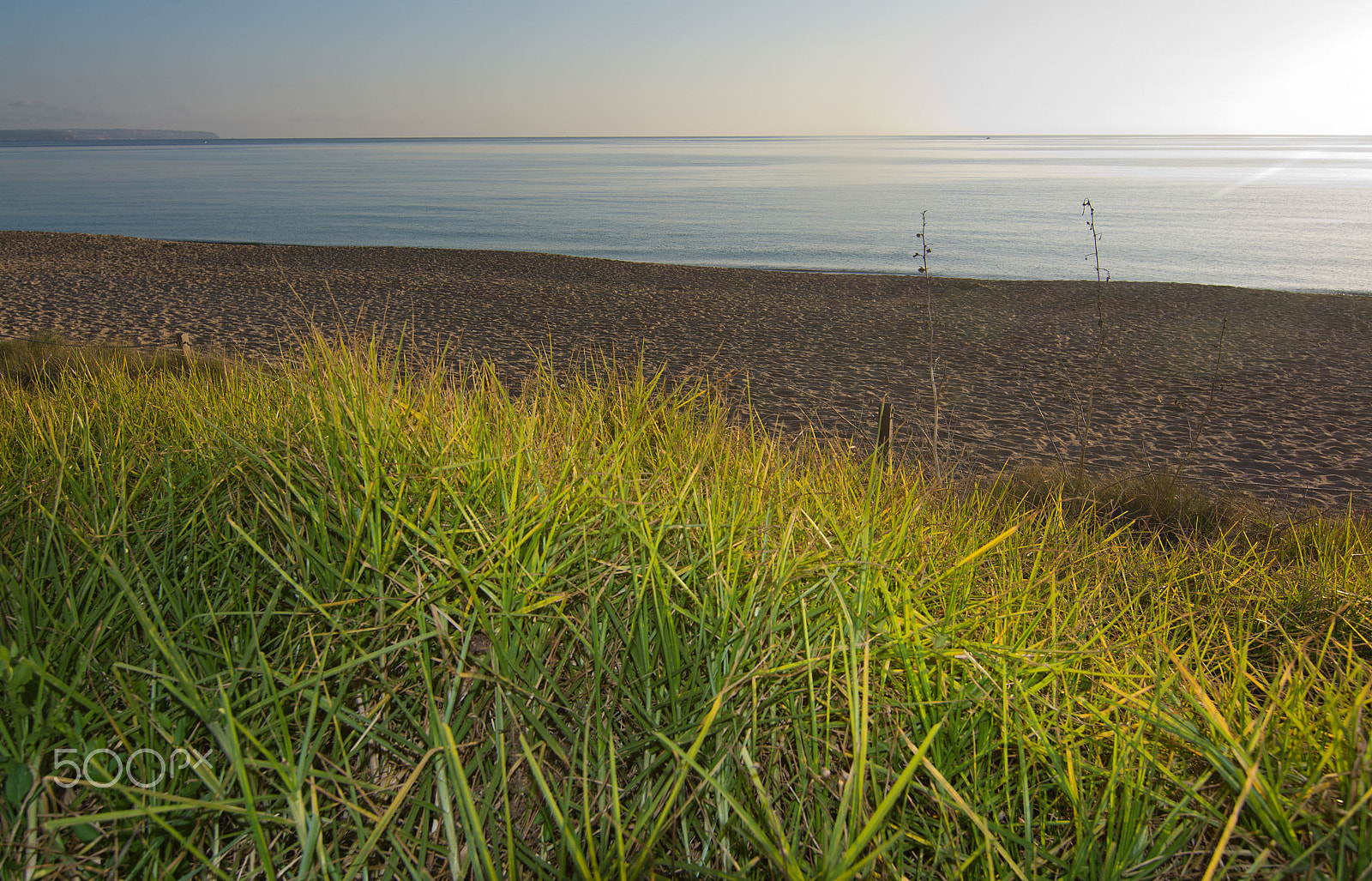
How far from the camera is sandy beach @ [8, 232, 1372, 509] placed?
7.24 m

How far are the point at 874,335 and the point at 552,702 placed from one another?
1125 cm

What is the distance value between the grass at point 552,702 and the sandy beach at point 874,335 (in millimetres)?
2174

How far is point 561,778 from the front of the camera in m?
1.38

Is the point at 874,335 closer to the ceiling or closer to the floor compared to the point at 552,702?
closer to the ceiling

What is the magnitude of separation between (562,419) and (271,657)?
161cm

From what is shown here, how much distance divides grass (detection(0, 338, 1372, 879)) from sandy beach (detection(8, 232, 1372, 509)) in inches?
85.6

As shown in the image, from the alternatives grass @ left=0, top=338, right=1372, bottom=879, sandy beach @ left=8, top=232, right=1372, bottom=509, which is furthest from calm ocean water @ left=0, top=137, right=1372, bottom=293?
grass @ left=0, top=338, right=1372, bottom=879

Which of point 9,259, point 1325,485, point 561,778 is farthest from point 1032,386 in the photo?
point 9,259

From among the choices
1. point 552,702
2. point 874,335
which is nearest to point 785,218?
point 874,335

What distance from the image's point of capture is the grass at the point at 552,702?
49.5 inches

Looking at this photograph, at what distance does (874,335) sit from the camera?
39.4 feet

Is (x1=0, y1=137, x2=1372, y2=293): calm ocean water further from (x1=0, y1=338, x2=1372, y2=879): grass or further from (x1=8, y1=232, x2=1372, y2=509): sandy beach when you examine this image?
(x1=0, y1=338, x2=1372, y2=879): grass

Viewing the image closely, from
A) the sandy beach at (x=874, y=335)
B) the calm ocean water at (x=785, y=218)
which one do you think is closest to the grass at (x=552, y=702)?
the sandy beach at (x=874, y=335)

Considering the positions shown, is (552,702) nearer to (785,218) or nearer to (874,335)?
(874,335)
